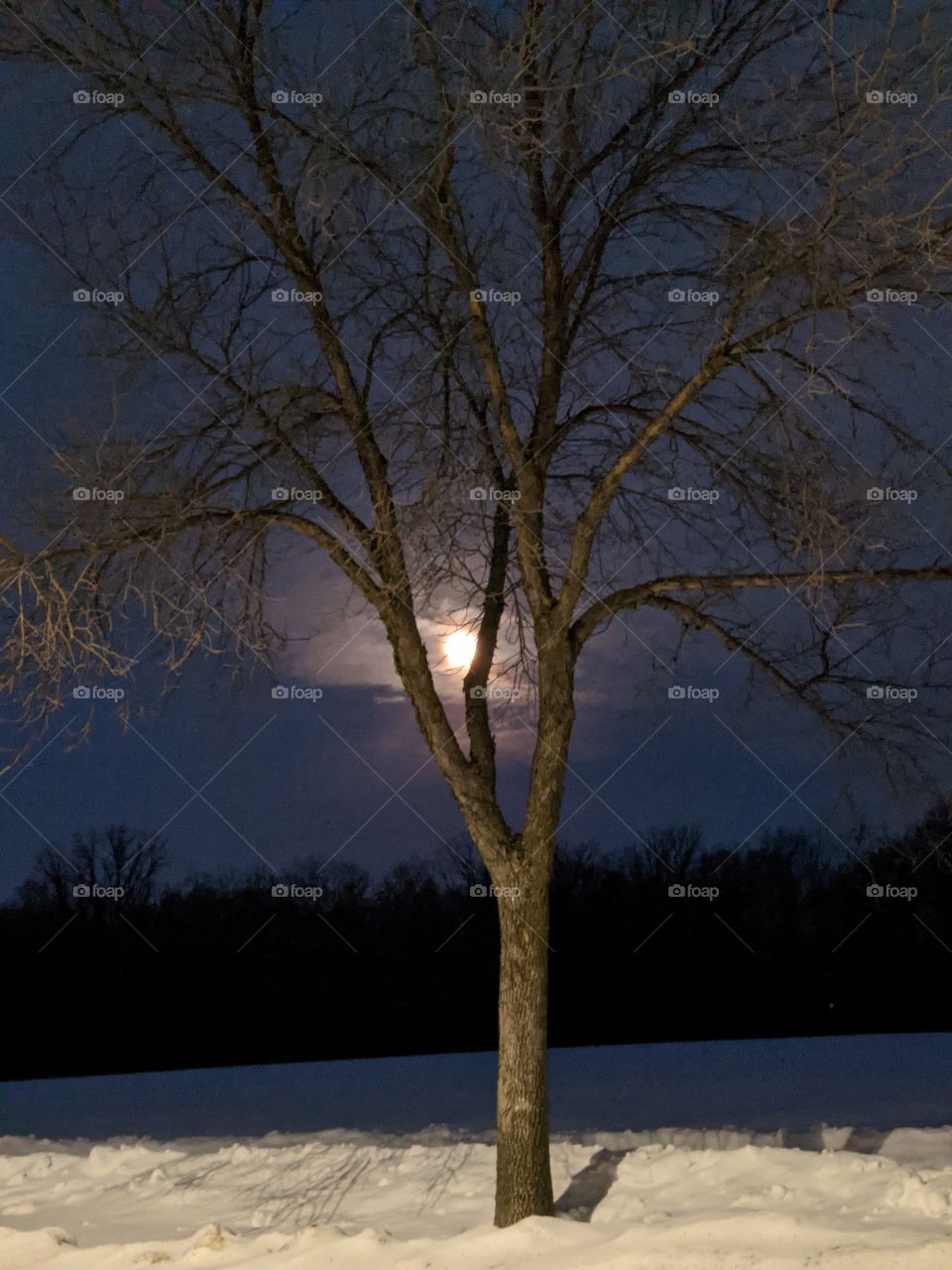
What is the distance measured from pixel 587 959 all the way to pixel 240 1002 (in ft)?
26.2

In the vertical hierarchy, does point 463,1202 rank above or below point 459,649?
below

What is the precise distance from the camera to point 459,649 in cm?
935

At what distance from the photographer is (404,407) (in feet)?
30.2

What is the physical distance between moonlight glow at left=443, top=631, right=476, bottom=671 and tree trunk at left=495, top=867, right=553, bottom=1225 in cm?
165

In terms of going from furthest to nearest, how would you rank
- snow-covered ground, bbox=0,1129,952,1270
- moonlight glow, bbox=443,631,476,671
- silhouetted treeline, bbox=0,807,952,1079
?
1. silhouetted treeline, bbox=0,807,952,1079
2. moonlight glow, bbox=443,631,476,671
3. snow-covered ground, bbox=0,1129,952,1270

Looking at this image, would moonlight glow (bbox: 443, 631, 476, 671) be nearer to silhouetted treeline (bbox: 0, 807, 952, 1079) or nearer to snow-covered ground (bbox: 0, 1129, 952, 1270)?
snow-covered ground (bbox: 0, 1129, 952, 1270)

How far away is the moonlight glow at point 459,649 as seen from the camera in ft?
30.6

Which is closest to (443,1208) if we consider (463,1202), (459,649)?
(463,1202)

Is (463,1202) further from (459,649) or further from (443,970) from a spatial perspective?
(443,970)

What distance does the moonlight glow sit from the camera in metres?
9.33

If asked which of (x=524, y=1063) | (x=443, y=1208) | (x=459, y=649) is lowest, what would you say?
(x=443, y=1208)

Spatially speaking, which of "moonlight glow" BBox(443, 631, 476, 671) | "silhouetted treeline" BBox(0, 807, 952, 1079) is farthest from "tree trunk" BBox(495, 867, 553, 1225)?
"silhouetted treeline" BBox(0, 807, 952, 1079)

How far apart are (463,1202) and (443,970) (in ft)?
73.3

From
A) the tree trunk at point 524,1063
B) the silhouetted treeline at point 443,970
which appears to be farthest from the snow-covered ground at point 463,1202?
the silhouetted treeline at point 443,970
